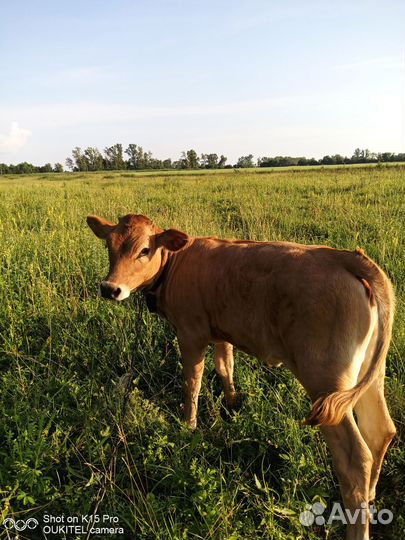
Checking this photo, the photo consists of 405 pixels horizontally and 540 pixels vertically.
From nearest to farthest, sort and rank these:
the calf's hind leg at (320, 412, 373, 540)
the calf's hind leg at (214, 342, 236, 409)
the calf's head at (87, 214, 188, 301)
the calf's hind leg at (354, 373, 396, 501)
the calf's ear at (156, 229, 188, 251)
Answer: the calf's hind leg at (320, 412, 373, 540) < the calf's hind leg at (354, 373, 396, 501) < the calf's head at (87, 214, 188, 301) < the calf's ear at (156, 229, 188, 251) < the calf's hind leg at (214, 342, 236, 409)

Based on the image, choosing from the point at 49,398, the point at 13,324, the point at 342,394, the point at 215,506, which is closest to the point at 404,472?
the point at 342,394

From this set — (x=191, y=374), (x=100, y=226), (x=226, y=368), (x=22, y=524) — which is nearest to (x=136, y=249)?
(x=100, y=226)

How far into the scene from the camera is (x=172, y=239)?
310cm

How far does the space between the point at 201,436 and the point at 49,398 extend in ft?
4.38

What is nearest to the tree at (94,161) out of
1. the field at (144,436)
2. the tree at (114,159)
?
the tree at (114,159)

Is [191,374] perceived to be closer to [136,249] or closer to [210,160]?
[136,249]

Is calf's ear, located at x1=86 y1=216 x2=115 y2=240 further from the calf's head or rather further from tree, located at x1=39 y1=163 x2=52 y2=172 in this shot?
tree, located at x1=39 y1=163 x2=52 y2=172

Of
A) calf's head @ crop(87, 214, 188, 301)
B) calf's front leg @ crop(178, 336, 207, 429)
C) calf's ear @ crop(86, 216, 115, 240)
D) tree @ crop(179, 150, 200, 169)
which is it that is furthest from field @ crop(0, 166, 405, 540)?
tree @ crop(179, 150, 200, 169)

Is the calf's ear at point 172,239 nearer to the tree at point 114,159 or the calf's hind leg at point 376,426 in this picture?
the calf's hind leg at point 376,426

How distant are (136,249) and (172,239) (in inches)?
11.8

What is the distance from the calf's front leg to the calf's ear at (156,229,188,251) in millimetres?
765

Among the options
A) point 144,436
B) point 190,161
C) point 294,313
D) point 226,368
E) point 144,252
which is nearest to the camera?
point 294,313

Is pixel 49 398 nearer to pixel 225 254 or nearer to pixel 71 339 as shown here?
pixel 71 339

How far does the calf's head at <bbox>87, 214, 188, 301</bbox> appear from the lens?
2955 millimetres
